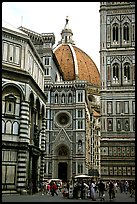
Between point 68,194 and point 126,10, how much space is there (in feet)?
106

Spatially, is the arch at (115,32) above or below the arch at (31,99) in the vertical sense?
above

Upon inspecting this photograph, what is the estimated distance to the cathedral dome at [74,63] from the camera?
9588cm

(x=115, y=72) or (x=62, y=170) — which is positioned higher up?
(x=115, y=72)

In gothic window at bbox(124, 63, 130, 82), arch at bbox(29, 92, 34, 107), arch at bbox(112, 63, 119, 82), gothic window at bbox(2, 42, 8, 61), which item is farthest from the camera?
arch at bbox(112, 63, 119, 82)

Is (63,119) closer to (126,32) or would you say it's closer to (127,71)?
(127,71)

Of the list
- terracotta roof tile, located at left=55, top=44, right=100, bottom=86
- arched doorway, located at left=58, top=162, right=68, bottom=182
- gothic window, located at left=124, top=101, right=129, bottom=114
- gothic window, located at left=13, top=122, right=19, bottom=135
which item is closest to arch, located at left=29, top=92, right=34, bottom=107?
gothic window, located at left=13, top=122, right=19, bottom=135

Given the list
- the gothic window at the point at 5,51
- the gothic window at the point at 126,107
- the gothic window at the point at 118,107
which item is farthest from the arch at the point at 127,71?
the gothic window at the point at 5,51

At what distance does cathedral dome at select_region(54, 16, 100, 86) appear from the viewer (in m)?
95.9

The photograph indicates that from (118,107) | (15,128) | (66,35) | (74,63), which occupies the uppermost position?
(66,35)

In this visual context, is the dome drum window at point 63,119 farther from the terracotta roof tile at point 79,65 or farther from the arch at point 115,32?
the terracotta roof tile at point 79,65

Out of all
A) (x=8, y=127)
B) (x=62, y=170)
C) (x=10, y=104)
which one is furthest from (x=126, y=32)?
(x=8, y=127)

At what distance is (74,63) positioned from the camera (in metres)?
98.8

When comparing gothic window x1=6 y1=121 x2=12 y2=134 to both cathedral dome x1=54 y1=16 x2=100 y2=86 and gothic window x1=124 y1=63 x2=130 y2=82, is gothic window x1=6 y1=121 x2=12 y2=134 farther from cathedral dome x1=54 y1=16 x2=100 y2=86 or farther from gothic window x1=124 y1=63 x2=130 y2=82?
cathedral dome x1=54 y1=16 x2=100 y2=86

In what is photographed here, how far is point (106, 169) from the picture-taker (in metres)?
41.3
